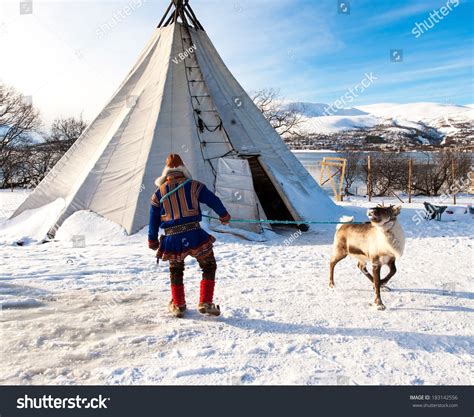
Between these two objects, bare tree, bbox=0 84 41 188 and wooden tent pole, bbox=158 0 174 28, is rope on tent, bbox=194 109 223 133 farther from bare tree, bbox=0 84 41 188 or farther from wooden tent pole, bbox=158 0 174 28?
bare tree, bbox=0 84 41 188

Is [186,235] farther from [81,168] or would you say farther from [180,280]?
[81,168]

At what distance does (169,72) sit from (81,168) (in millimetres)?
3630

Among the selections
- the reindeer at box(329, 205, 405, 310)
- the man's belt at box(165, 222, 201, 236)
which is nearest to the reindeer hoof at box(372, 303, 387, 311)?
the reindeer at box(329, 205, 405, 310)

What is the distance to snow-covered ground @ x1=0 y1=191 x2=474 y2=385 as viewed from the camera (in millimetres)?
3246

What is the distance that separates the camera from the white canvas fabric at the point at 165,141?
29.9ft

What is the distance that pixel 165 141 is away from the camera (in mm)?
9609

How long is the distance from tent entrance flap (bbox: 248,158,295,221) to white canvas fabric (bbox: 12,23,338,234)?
606 mm

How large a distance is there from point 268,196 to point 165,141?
12.6ft

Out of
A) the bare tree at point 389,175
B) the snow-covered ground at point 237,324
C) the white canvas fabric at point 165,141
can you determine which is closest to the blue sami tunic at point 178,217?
the snow-covered ground at point 237,324

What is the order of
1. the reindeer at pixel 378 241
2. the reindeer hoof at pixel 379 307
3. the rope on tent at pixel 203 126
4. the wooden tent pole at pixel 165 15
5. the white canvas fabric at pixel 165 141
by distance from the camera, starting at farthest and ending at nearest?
the wooden tent pole at pixel 165 15
the rope on tent at pixel 203 126
the white canvas fabric at pixel 165 141
the reindeer hoof at pixel 379 307
the reindeer at pixel 378 241

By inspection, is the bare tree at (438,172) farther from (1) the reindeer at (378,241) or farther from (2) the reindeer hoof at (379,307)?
(2) the reindeer hoof at (379,307)

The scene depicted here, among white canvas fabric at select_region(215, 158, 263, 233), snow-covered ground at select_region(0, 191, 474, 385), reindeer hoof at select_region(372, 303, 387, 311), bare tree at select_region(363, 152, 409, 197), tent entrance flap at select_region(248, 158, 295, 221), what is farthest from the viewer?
bare tree at select_region(363, 152, 409, 197)
